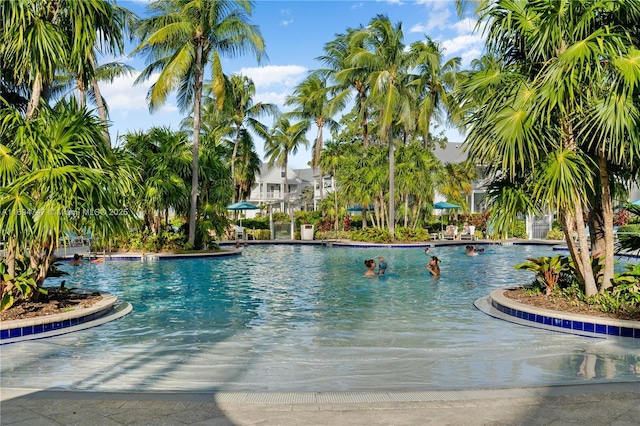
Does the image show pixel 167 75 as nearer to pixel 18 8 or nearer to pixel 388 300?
pixel 18 8

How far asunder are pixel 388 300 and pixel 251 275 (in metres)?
6.66

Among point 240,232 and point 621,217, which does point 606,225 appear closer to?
point 621,217

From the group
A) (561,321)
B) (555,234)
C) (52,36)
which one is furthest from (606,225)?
(555,234)

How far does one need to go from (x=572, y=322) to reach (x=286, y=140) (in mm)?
43094

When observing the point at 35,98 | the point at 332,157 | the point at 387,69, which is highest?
the point at 387,69

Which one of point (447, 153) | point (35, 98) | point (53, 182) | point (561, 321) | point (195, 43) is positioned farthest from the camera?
point (447, 153)

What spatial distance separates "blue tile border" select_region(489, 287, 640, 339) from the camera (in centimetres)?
812

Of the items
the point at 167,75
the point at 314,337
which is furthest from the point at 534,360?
the point at 167,75

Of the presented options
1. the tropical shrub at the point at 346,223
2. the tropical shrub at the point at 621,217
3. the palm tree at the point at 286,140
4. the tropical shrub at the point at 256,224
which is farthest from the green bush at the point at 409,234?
the tropical shrub at the point at 256,224

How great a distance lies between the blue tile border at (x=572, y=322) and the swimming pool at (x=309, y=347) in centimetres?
28

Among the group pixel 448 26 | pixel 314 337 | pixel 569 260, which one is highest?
pixel 448 26

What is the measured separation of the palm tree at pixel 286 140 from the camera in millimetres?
43641

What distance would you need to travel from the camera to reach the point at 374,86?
30.2 metres

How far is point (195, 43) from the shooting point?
2609 cm
